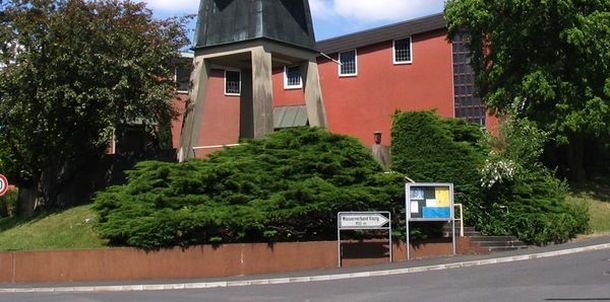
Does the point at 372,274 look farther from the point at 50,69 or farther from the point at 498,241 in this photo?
the point at 50,69

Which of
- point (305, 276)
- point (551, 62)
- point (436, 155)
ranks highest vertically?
point (551, 62)

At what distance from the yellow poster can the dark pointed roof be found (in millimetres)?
9514

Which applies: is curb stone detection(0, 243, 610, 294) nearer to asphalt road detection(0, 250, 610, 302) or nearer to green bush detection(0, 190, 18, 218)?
asphalt road detection(0, 250, 610, 302)

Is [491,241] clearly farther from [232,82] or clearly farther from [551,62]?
[232,82]

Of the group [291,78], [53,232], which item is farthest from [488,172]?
[291,78]

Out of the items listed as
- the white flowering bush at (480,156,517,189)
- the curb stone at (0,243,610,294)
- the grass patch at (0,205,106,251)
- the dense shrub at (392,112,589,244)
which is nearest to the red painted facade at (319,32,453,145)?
the dense shrub at (392,112,589,244)

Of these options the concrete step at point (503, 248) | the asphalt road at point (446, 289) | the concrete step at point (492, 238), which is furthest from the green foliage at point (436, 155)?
the asphalt road at point (446, 289)

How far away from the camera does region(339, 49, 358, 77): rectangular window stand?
43000mm

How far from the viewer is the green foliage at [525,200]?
22297mm

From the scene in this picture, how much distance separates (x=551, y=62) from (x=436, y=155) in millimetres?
9285

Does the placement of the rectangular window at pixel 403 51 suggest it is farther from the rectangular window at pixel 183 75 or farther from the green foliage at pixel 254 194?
the green foliage at pixel 254 194

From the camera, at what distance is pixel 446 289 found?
13.5 metres

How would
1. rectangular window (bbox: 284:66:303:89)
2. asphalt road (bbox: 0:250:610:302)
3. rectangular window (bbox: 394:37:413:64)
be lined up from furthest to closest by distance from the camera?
1. rectangular window (bbox: 284:66:303:89)
2. rectangular window (bbox: 394:37:413:64)
3. asphalt road (bbox: 0:250:610:302)

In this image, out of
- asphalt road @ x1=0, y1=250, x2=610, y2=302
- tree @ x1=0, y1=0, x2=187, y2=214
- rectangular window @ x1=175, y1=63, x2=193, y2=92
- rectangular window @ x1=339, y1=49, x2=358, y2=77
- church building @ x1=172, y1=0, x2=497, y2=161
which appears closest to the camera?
asphalt road @ x1=0, y1=250, x2=610, y2=302
